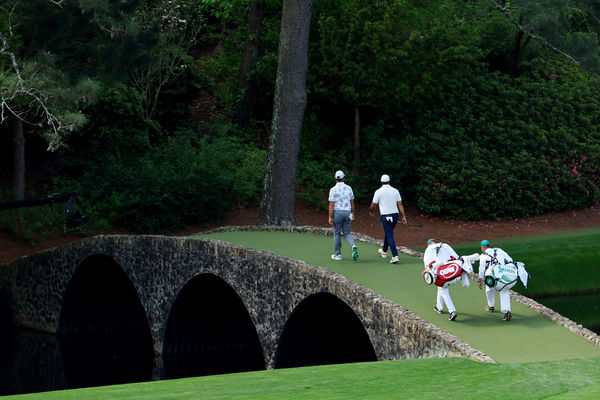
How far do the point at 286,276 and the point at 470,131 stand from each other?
19.4 m

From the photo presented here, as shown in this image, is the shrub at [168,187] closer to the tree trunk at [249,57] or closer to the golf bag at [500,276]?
the tree trunk at [249,57]

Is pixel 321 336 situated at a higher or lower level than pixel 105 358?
higher

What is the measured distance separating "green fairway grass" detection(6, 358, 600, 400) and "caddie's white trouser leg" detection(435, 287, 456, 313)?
1.72 meters

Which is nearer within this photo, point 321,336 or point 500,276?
point 500,276

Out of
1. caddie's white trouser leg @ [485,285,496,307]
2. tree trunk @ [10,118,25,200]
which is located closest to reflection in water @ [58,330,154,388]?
tree trunk @ [10,118,25,200]

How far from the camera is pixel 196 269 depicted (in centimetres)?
2295

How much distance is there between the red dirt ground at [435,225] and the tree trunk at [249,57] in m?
5.58

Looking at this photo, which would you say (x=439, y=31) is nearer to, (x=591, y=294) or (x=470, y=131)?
(x=470, y=131)

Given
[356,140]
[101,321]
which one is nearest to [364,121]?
[356,140]

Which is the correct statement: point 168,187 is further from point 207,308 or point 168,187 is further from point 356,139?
point 207,308

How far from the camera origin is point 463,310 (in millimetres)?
16656

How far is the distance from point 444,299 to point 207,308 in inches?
402

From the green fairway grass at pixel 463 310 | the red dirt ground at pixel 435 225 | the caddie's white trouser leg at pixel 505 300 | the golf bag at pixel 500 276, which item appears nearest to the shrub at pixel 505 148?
the red dirt ground at pixel 435 225

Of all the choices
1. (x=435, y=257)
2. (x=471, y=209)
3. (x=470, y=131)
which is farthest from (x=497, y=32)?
(x=435, y=257)
